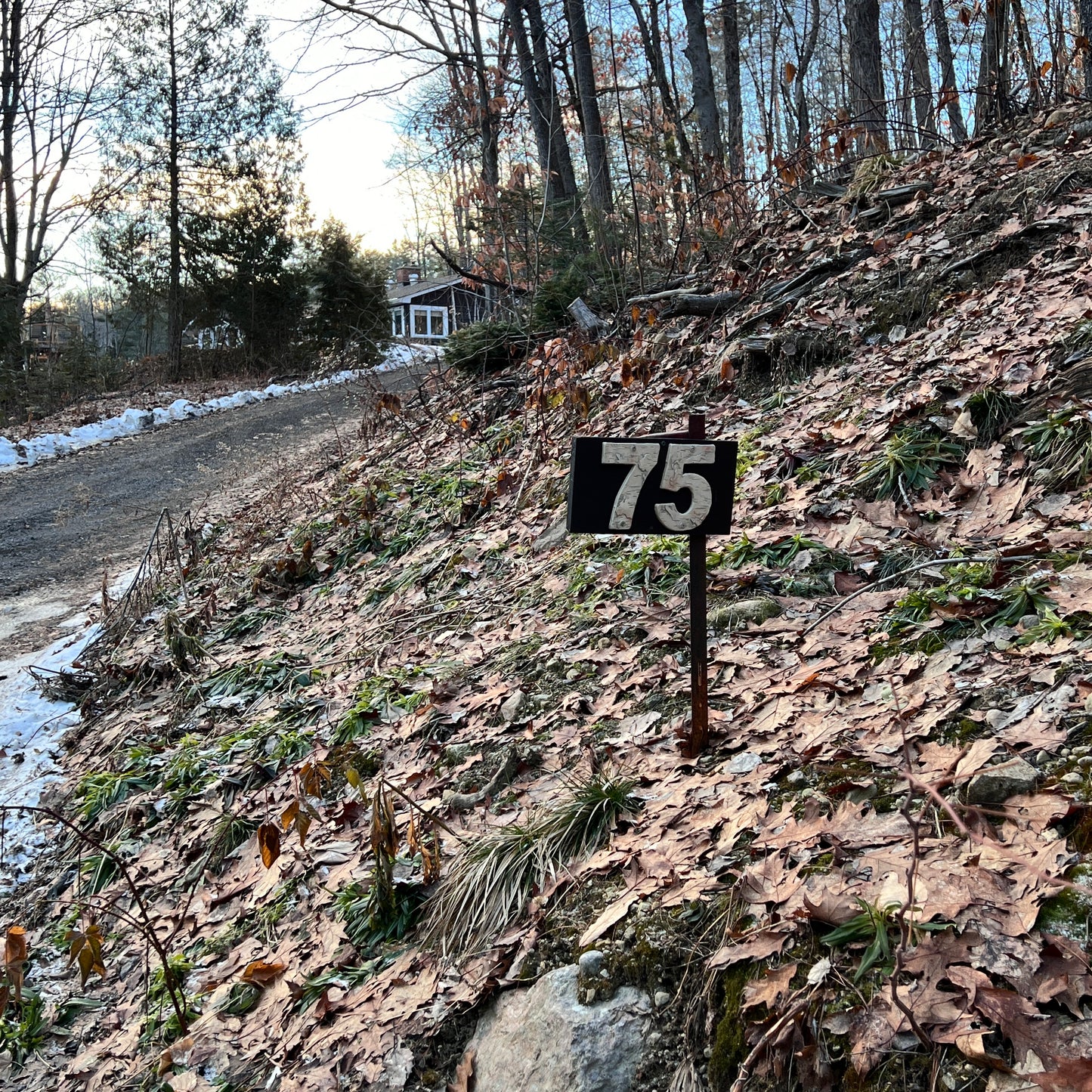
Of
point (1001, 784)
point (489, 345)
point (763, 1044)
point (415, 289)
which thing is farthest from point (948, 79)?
point (415, 289)

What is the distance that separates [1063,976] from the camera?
1.78 metres

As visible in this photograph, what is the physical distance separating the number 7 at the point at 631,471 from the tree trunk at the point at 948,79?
645 cm

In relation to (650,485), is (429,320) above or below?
above

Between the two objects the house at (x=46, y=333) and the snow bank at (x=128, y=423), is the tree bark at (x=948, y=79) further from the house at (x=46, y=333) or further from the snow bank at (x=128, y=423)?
the house at (x=46, y=333)

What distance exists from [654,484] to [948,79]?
999 centimetres

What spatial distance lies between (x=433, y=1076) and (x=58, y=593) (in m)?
7.70

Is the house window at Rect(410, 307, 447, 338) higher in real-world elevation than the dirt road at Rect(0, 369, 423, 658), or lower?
higher

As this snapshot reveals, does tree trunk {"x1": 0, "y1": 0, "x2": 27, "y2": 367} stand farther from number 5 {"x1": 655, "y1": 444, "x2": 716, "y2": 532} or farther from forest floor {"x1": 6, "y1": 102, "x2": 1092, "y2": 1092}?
number 5 {"x1": 655, "y1": 444, "x2": 716, "y2": 532}

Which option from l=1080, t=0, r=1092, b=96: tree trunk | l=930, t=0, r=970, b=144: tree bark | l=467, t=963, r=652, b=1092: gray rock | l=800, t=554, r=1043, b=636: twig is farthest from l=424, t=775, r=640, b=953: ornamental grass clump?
l=930, t=0, r=970, b=144: tree bark

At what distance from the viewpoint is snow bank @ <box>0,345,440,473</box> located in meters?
14.6

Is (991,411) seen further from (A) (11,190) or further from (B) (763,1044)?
(A) (11,190)

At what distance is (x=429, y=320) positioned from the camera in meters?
52.8

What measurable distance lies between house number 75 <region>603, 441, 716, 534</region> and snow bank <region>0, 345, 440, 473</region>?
908 cm

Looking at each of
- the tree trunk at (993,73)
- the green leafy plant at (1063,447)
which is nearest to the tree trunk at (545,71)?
the tree trunk at (993,73)
